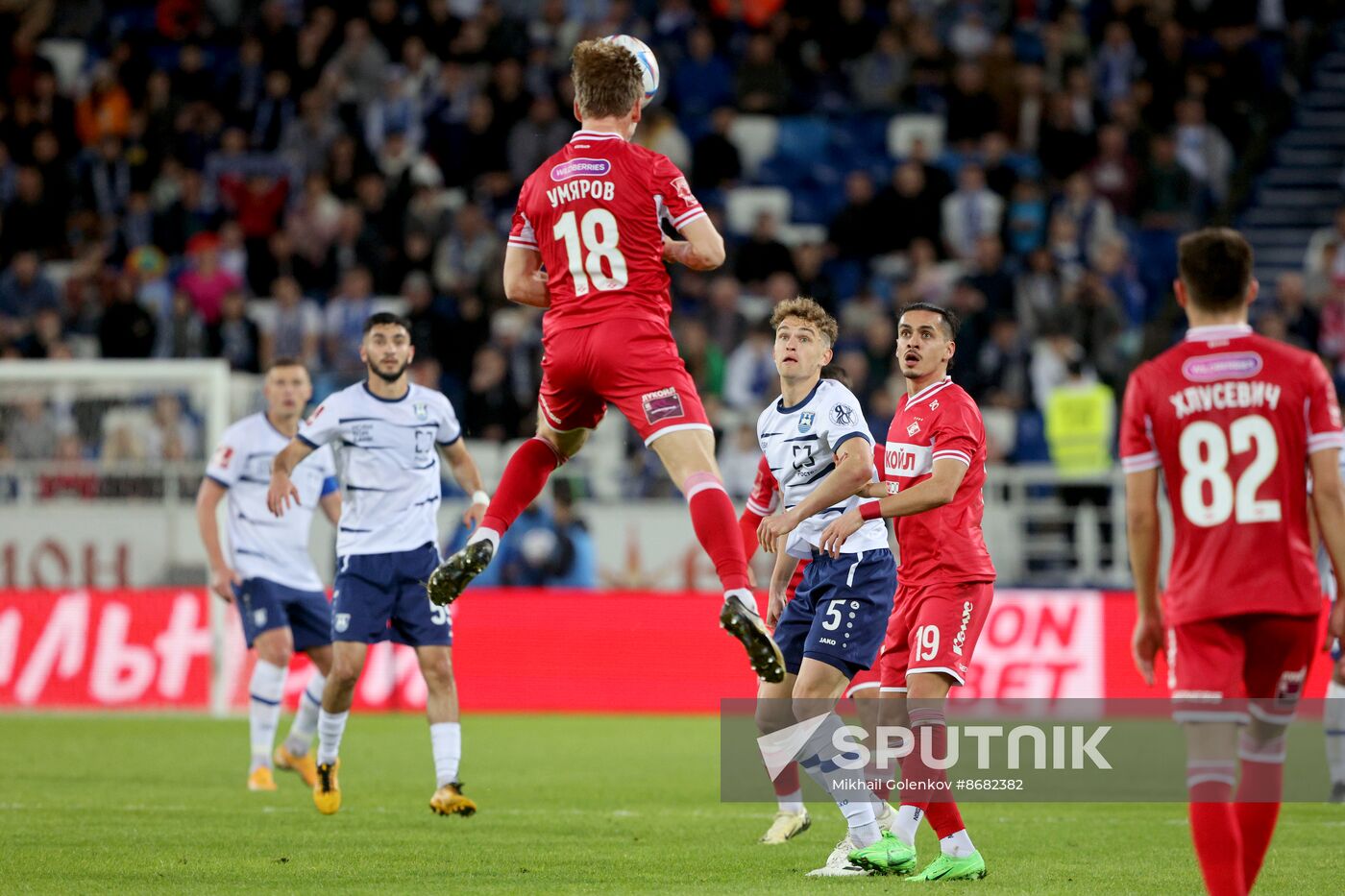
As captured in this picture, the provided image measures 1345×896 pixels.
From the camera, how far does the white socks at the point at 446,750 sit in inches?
388

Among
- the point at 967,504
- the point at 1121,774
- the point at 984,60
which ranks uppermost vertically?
the point at 984,60

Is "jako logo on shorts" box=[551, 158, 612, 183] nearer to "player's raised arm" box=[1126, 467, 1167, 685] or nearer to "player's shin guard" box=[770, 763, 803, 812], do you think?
"player's raised arm" box=[1126, 467, 1167, 685]

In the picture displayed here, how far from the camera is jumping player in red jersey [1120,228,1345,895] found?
5.79 m

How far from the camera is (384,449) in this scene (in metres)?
10.4

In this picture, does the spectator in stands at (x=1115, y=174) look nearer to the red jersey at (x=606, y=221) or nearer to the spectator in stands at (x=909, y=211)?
the spectator in stands at (x=909, y=211)

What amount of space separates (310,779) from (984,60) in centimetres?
1508

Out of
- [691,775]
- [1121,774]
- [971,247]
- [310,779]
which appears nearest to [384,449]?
[310,779]

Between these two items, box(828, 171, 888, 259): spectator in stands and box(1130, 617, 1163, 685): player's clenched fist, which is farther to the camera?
box(828, 171, 888, 259): spectator in stands

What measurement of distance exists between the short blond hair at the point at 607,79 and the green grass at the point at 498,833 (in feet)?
10.2

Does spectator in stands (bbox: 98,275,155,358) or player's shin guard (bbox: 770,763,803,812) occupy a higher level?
spectator in stands (bbox: 98,275,155,358)

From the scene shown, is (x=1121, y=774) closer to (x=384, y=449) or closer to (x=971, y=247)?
(x=384, y=449)

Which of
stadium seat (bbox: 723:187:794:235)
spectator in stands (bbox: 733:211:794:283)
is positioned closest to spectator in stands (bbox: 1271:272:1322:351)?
spectator in stands (bbox: 733:211:794:283)

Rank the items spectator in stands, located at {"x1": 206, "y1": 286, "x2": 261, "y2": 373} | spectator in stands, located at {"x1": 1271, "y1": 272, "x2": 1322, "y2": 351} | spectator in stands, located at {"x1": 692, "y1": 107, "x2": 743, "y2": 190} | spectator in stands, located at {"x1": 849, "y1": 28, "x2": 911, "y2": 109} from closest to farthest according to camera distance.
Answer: spectator in stands, located at {"x1": 1271, "y1": 272, "x2": 1322, "y2": 351}, spectator in stands, located at {"x1": 206, "y1": 286, "x2": 261, "y2": 373}, spectator in stands, located at {"x1": 692, "y1": 107, "x2": 743, "y2": 190}, spectator in stands, located at {"x1": 849, "y1": 28, "x2": 911, "y2": 109}

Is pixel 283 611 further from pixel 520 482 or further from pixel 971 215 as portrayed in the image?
pixel 971 215
